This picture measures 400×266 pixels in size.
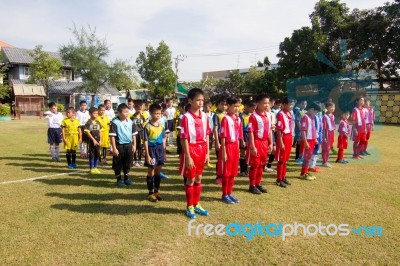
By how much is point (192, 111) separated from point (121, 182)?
2788 millimetres

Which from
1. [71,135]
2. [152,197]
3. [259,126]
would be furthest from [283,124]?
[71,135]

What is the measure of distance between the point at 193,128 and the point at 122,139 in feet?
7.87

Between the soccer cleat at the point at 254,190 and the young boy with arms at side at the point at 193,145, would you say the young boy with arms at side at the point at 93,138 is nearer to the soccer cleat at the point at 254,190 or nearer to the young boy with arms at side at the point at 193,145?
the young boy with arms at side at the point at 193,145

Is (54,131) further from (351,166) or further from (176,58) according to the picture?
(176,58)

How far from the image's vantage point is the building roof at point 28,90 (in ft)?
108

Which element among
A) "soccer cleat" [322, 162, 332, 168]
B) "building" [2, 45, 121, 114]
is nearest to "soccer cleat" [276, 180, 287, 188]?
"soccer cleat" [322, 162, 332, 168]

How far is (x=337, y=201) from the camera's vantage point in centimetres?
541

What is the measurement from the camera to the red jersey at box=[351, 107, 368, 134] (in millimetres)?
9602

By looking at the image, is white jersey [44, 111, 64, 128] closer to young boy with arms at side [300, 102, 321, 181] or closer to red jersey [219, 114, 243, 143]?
red jersey [219, 114, 243, 143]

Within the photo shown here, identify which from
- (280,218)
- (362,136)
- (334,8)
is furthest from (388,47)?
(280,218)

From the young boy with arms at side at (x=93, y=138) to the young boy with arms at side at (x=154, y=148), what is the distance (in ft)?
8.70

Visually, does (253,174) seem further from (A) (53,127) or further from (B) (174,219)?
(A) (53,127)

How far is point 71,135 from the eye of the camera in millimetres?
8117

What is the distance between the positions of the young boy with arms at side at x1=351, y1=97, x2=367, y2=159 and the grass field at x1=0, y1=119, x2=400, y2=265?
224cm
